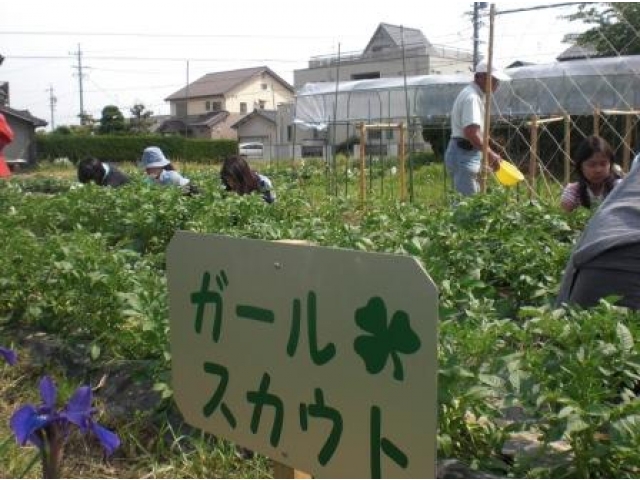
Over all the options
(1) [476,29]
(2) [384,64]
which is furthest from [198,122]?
(1) [476,29]

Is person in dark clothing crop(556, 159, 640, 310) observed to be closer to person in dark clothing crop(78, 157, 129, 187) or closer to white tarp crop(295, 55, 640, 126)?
person in dark clothing crop(78, 157, 129, 187)

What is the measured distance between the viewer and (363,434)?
1216mm

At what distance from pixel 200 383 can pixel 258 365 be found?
0.19m

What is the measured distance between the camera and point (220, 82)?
60812 mm

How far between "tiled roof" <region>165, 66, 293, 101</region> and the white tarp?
3990 centimetres

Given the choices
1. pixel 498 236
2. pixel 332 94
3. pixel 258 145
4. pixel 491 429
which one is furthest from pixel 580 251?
pixel 258 145

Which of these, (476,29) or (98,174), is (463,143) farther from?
(476,29)

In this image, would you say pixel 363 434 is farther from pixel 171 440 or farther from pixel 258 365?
pixel 171 440

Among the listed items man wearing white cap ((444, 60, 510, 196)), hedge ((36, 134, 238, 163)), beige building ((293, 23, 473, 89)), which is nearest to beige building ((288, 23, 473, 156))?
beige building ((293, 23, 473, 89))

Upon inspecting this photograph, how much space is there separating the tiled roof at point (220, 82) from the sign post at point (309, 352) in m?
58.0

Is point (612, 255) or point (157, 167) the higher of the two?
point (157, 167)

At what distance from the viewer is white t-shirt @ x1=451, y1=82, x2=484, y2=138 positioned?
223 inches

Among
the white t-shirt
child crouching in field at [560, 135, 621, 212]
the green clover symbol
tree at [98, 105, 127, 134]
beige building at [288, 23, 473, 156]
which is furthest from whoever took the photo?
tree at [98, 105, 127, 134]

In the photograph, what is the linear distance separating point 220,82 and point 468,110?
57035 mm
